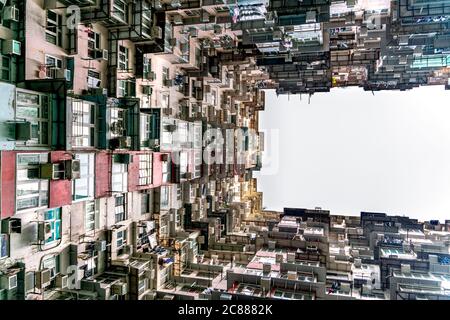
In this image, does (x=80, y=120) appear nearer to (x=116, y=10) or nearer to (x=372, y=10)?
(x=116, y=10)

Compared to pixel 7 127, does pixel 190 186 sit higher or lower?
lower

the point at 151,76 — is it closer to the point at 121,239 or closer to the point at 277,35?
the point at 277,35

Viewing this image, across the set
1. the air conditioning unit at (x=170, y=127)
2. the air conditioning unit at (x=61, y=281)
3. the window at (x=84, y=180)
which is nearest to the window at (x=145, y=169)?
the air conditioning unit at (x=170, y=127)

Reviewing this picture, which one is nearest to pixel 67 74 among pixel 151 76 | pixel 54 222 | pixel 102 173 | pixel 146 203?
pixel 102 173

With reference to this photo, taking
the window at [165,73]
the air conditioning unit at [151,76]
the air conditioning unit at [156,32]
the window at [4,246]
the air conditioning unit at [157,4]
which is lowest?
the window at [4,246]

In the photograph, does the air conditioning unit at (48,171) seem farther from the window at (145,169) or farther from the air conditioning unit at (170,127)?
the air conditioning unit at (170,127)
